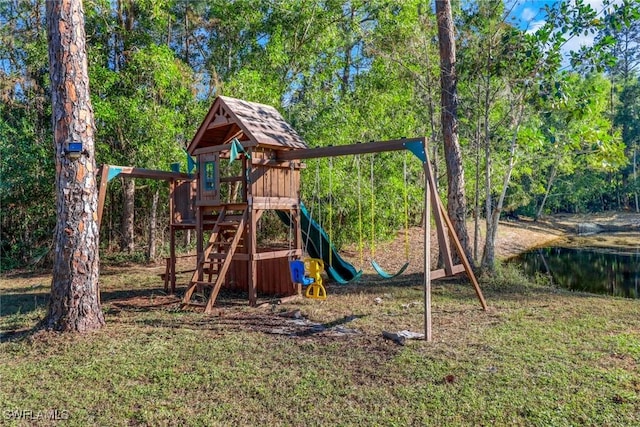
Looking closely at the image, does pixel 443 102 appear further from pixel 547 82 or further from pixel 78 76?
pixel 78 76

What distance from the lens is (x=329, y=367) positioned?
437 centimetres

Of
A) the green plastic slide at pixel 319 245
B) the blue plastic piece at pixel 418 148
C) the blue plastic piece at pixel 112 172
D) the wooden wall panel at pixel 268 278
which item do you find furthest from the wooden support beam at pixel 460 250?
the blue plastic piece at pixel 112 172

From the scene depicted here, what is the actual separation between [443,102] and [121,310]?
24.6 ft

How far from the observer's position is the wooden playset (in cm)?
729

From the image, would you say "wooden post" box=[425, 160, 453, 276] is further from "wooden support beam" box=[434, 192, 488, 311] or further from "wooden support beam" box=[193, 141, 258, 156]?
"wooden support beam" box=[193, 141, 258, 156]

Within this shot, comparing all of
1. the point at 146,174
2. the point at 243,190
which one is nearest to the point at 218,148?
the point at 243,190

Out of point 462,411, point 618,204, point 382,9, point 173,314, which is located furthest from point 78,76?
point 618,204

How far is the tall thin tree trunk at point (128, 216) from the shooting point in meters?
13.1

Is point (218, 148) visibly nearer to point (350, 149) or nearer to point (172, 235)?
point (172, 235)

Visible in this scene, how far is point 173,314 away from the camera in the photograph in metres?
6.71

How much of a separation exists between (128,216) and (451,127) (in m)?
9.93

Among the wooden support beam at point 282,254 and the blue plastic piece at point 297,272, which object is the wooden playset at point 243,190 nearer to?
the wooden support beam at point 282,254

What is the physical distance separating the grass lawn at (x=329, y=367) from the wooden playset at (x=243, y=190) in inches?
39.2

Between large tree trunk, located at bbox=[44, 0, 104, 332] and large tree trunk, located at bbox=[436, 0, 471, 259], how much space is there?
6.81 m
